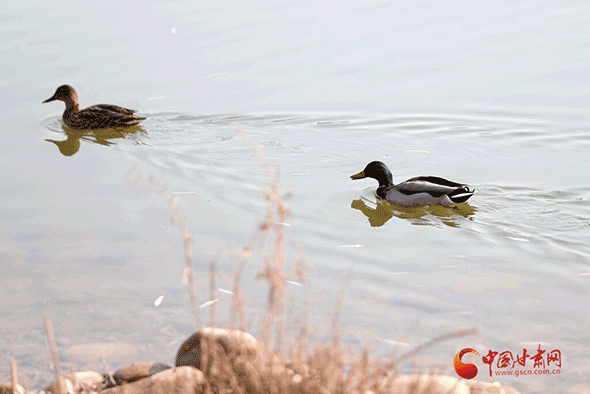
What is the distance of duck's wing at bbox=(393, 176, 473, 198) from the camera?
9.89 metres

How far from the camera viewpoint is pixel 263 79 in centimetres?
1443

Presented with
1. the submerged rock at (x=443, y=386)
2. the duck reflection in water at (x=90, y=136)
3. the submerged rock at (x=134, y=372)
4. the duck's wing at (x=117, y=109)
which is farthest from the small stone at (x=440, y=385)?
the duck's wing at (x=117, y=109)

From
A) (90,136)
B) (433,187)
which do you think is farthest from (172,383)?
(90,136)

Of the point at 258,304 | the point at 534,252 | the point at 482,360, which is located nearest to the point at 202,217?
the point at 258,304

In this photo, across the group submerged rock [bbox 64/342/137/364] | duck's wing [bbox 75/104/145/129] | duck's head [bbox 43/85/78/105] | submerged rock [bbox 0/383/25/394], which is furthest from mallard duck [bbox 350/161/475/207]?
submerged rock [bbox 0/383/25/394]

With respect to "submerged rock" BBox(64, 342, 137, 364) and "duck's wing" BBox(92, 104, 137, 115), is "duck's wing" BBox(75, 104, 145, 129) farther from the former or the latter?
"submerged rock" BBox(64, 342, 137, 364)

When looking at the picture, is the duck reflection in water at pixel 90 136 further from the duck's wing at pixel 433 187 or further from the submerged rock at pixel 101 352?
the submerged rock at pixel 101 352

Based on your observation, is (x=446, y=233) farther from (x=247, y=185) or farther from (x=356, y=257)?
(x=247, y=185)

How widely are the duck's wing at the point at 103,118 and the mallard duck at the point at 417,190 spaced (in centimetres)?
397

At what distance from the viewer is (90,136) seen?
13648 mm

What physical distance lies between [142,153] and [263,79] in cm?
304

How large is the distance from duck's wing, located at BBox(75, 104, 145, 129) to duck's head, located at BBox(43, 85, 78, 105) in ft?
0.94

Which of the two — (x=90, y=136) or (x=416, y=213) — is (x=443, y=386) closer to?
(x=416, y=213)

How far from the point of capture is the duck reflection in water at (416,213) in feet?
32.4
